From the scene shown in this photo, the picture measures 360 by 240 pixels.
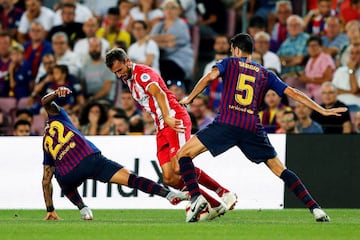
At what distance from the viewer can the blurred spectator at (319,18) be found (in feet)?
67.1

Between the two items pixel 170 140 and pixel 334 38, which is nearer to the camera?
pixel 170 140

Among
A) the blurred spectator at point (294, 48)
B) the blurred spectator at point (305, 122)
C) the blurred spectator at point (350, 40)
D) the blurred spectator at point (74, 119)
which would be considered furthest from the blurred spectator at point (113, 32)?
the blurred spectator at point (305, 122)

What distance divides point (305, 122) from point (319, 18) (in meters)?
3.40

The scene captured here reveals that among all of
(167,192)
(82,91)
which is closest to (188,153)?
(167,192)

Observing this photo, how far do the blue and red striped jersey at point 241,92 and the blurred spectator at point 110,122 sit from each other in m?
6.18

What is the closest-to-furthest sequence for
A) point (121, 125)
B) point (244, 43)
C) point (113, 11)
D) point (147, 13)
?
1. point (244, 43)
2. point (121, 125)
3. point (113, 11)
4. point (147, 13)

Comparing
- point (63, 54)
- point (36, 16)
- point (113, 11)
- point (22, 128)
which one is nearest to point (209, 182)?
point (22, 128)

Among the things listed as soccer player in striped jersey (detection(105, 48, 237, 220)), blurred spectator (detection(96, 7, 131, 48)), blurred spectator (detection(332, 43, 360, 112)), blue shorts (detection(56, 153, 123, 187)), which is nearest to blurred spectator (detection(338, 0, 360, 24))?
blurred spectator (detection(332, 43, 360, 112))

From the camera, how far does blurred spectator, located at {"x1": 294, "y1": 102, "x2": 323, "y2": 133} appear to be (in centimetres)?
1780

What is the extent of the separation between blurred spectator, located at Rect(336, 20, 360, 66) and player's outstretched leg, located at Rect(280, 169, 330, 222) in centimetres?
676

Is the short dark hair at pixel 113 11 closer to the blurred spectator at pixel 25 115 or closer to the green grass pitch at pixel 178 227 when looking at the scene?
the blurred spectator at pixel 25 115

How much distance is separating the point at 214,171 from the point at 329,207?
1739 mm

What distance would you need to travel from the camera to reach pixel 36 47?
70.7ft

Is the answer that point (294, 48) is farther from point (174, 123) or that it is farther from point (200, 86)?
point (200, 86)
